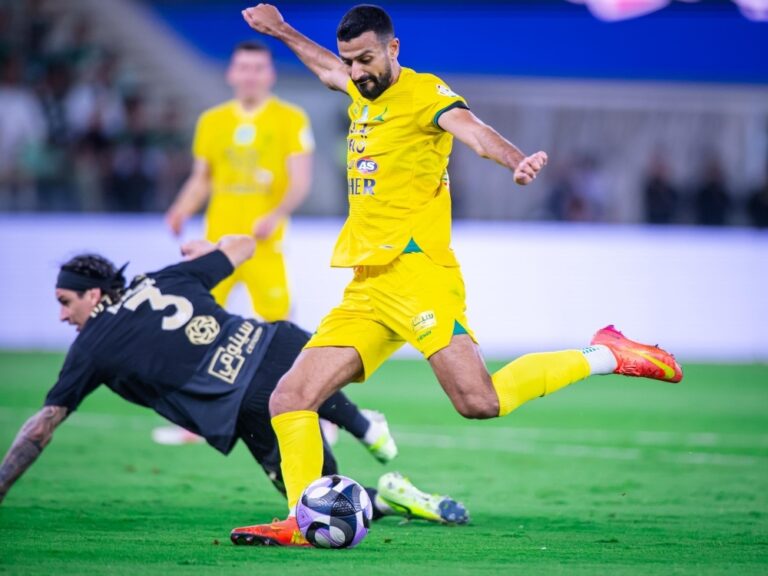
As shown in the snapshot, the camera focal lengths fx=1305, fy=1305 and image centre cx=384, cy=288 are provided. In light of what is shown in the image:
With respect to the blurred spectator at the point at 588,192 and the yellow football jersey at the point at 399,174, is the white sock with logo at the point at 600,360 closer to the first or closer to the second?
the yellow football jersey at the point at 399,174

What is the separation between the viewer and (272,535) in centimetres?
597

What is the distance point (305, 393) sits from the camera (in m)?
6.13

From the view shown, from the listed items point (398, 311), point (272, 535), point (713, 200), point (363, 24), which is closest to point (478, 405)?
point (398, 311)

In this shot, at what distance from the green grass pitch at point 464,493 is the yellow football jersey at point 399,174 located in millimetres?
1428

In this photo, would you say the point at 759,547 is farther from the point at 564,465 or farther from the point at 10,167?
the point at 10,167

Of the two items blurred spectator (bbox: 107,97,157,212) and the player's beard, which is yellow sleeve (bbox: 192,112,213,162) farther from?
blurred spectator (bbox: 107,97,157,212)

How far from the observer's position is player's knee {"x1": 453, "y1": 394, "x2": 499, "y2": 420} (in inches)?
238

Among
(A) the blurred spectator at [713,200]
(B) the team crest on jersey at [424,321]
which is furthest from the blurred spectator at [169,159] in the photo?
(B) the team crest on jersey at [424,321]

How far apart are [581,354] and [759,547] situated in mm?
1226

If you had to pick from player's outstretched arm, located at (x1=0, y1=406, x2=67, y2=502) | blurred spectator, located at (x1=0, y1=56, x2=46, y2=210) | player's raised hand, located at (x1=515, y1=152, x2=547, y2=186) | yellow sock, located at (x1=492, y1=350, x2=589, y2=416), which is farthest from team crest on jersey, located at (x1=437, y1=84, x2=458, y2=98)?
blurred spectator, located at (x1=0, y1=56, x2=46, y2=210)

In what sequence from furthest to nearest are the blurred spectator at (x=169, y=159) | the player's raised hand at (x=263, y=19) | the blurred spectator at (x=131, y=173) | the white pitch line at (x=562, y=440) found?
1. the blurred spectator at (x=169, y=159)
2. the blurred spectator at (x=131, y=173)
3. the white pitch line at (x=562, y=440)
4. the player's raised hand at (x=263, y=19)

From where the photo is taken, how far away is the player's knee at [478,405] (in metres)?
6.05

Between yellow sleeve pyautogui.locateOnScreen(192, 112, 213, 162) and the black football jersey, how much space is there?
A: 3.95m

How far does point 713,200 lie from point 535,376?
1297cm
